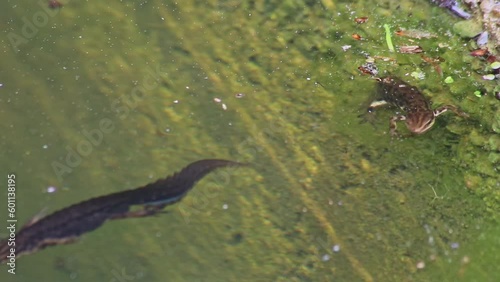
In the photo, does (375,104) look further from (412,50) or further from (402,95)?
(412,50)

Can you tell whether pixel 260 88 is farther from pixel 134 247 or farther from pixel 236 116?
pixel 134 247

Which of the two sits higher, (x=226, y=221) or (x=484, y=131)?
(x=484, y=131)

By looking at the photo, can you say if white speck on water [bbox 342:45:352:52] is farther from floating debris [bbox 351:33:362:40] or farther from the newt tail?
the newt tail

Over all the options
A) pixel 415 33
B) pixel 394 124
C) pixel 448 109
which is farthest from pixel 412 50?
pixel 394 124

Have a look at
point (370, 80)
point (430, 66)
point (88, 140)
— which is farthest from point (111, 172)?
point (430, 66)

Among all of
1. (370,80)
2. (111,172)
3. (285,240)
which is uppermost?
(370,80)

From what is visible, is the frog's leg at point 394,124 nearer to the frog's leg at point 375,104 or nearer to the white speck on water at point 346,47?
the frog's leg at point 375,104
